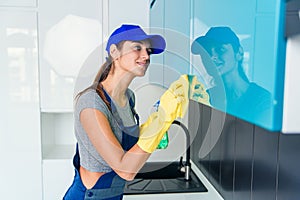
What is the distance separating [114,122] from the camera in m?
1.00

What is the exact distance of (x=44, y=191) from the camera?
1909 mm

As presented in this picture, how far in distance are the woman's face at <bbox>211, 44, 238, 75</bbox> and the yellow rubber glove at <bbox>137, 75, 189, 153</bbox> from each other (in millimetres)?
236

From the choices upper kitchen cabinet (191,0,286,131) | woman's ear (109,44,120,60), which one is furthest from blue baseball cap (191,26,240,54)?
woman's ear (109,44,120,60)

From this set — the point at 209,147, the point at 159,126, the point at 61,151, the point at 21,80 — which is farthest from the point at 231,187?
the point at 21,80

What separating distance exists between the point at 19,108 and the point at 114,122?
3.56 ft

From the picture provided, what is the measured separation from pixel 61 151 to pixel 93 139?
3.85ft

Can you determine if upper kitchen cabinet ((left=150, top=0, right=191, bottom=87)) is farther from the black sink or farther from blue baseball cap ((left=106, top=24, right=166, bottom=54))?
the black sink

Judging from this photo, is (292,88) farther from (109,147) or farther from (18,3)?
(18,3)

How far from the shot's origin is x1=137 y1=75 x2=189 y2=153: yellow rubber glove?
0.84 m

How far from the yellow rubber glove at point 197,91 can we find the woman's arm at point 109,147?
0.22 meters

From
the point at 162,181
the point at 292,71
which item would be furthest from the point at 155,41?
the point at 162,181

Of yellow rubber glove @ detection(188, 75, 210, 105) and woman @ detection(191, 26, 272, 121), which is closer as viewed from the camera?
woman @ detection(191, 26, 272, 121)

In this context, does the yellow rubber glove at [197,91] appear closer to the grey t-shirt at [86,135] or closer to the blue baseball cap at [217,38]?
the blue baseball cap at [217,38]

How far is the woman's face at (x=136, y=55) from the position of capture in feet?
2.89
